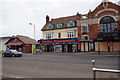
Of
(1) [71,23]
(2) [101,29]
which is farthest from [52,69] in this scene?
(1) [71,23]

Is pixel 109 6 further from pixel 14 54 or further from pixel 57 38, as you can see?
pixel 14 54

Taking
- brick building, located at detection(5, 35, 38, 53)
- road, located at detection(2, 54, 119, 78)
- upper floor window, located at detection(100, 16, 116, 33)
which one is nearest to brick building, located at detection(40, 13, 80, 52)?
brick building, located at detection(5, 35, 38, 53)

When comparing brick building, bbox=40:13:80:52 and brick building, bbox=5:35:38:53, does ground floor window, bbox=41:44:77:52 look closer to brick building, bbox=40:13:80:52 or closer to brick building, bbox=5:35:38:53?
brick building, bbox=40:13:80:52

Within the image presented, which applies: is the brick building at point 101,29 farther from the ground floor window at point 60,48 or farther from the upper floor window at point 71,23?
the ground floor window at point 60,48

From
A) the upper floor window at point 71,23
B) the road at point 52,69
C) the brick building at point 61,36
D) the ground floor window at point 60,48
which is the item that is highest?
the upper floor window at point 71,23

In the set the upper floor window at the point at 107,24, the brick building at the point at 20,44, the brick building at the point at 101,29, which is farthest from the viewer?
the brick building at the point at 20,44

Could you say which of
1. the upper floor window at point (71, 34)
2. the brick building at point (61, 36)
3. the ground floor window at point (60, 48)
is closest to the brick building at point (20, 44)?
the ground floor window at point (60, 48)

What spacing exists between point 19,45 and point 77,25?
2236cm

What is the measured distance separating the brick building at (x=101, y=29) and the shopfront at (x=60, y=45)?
6.60 ft

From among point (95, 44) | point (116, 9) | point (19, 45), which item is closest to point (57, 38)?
point (95, 44)

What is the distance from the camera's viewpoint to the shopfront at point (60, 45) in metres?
30.1

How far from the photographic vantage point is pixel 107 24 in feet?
87.6

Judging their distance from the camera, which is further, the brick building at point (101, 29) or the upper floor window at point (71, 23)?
the upper floor window at point (71, 23)

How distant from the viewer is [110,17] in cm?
2639
